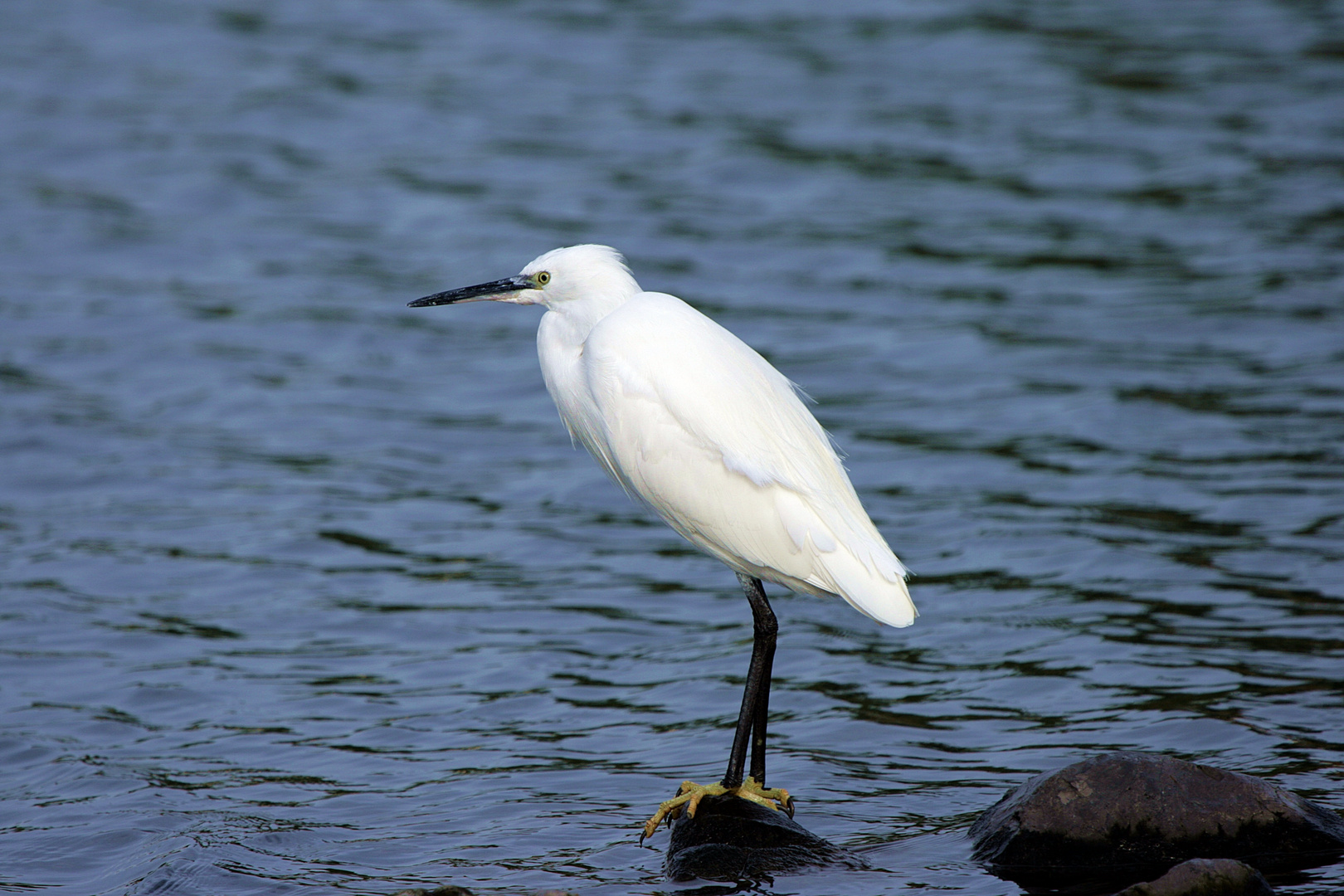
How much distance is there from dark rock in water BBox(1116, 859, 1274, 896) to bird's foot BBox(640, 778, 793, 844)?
4.53 ft

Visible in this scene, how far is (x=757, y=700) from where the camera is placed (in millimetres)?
5746

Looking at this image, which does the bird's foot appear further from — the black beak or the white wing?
the black beak

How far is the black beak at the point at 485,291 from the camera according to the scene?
6258mm

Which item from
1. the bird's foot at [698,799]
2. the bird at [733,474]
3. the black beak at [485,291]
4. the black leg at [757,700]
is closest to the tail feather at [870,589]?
the bird at [733,474]

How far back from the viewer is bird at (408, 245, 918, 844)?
5.66 metres

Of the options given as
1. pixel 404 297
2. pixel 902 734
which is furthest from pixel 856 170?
pixel 902 734

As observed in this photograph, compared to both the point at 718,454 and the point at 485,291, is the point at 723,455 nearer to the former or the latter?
the point at 718,454

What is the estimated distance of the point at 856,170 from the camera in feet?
45.9

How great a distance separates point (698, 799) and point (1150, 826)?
152 cm

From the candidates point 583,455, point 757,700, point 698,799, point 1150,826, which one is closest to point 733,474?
point 757,700

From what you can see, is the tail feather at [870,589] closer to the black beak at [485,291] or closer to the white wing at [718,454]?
the white wing at [718,454]

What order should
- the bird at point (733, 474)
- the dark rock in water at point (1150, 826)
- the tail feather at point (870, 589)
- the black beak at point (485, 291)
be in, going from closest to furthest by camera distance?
the dark rock in water at point (1150, 826)
the tail feather at point (870, 589)
the bird at point (733, 474)
the black beak at point (485, 291)

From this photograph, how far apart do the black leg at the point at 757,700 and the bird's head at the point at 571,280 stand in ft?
4.21

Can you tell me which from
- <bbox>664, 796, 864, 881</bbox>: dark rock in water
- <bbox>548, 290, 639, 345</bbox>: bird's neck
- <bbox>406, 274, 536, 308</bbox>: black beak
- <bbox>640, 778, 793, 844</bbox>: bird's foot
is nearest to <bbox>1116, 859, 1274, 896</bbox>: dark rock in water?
<bbox>664, 796, 864, 881</bbox>: dark rock in water
